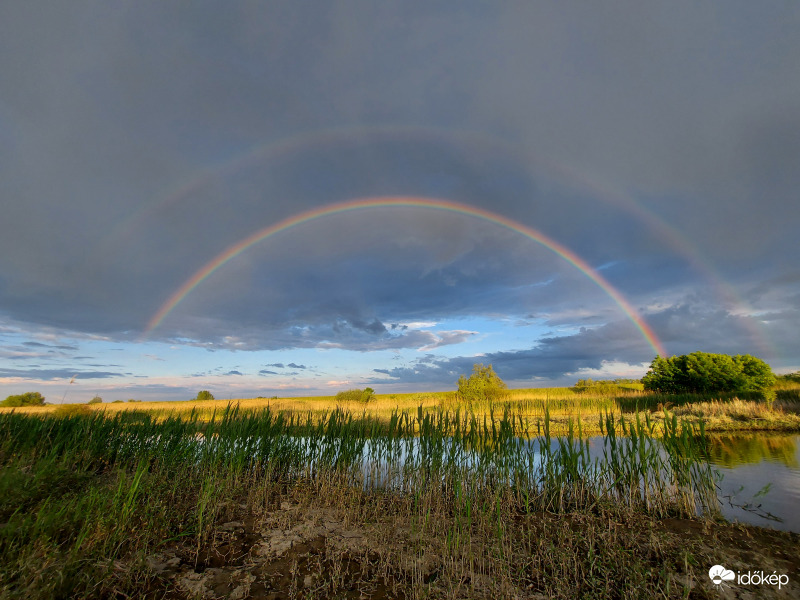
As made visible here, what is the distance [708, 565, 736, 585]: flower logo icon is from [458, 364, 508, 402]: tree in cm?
2801

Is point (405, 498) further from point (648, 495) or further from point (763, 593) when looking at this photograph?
point (763, 593)

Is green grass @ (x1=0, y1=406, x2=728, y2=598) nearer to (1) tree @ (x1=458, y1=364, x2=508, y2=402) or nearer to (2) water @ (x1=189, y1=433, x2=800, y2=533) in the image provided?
(2) water @ (x1=189, y1=433, x2=800, y2=533)

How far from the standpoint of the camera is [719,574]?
424 cm

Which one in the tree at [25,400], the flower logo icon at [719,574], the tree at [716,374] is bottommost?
the tree at [25,400]

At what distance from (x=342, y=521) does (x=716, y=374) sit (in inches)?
1603

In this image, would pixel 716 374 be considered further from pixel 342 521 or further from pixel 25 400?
pixel 25 400

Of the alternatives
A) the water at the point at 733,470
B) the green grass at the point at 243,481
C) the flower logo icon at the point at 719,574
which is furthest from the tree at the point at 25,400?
the flower logo icon at the point at 719,574

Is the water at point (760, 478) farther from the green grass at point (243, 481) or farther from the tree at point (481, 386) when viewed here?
the tree at point (481, 386)

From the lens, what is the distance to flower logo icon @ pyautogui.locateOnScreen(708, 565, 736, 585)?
4145 millimetres

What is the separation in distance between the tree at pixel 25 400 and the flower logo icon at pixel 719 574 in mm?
52844

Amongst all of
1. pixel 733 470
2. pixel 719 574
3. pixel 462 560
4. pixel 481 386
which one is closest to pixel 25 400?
pixel 481 386

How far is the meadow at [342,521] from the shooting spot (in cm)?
397

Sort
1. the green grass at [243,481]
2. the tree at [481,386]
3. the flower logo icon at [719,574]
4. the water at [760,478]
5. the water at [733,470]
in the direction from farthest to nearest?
the tree at [481,386] < the water at [733,470] < the water at [760,478] < the flower logo icon at [719,574] < the green grass at [243,481]

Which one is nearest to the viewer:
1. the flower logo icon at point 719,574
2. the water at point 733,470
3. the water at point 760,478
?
the flower logo icon at point 719,574
